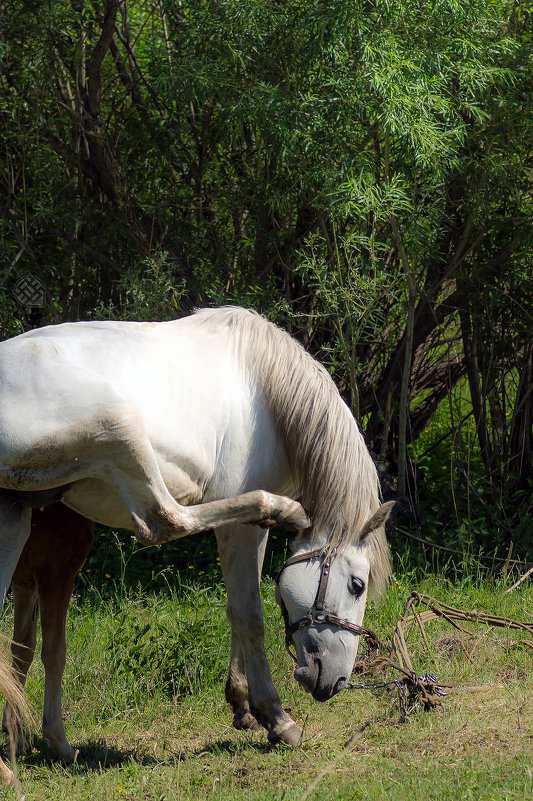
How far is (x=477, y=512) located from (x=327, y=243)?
2470mm

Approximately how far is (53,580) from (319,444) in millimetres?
1323

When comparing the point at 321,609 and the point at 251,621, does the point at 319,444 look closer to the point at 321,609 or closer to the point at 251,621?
the point at 321,609

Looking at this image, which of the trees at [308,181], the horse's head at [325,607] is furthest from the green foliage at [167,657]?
the trees at [308,181]

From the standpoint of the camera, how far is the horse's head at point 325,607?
350cm

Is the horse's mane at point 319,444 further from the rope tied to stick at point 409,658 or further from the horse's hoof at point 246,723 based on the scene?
the horse's hoof at point 246,723

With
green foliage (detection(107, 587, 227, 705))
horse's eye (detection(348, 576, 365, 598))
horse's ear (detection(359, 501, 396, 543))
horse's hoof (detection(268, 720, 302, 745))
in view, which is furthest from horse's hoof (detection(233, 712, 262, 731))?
horse's ear (detection(359, 501, 396, 543))

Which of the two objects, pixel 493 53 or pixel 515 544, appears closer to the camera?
pixel 493 53

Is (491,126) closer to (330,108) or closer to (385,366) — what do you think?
(330,108)

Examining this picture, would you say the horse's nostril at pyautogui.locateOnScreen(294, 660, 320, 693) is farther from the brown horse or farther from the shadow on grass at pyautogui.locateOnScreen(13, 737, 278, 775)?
the brown horse

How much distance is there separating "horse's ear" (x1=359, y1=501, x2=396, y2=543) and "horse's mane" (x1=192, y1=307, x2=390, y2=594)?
32mm

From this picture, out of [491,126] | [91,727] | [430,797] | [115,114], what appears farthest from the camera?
[115,114]

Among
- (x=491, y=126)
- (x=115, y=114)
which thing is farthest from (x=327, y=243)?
(x=115, y=114)

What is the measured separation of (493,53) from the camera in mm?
5137

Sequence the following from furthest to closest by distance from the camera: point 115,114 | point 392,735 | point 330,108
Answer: point 115,114
point 330,108
point 392,735
